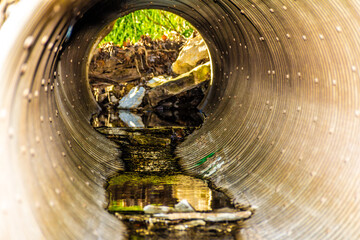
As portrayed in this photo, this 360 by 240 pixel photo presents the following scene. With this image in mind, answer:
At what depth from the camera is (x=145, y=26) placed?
43.1 feet

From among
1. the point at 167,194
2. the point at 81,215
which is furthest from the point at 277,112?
the point at 81,215

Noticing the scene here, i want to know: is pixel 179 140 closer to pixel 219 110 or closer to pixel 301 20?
pixel 219 110

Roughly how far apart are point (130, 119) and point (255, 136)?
5.44 m

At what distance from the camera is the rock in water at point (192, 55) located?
40.6ft

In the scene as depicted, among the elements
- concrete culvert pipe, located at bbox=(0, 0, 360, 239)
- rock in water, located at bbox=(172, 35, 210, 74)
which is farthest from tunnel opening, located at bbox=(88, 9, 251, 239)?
concrete culvert pipe, located at bbox=(0, 0, 360, 239)

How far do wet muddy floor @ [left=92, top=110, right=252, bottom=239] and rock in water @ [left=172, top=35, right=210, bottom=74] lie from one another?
5545mm

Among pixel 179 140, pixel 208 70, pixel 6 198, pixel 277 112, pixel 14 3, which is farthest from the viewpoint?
pixel 208 70

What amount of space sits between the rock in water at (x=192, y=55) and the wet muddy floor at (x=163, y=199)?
5.54 meters

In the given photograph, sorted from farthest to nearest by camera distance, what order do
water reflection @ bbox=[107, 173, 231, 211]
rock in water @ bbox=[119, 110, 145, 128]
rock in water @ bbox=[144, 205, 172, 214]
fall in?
rock in water @ bbox=[119, 110, 145, 128]
water reflection @ bbox=[107, 173, 231, 211]
rock in water @ bbox=[144, 205, 172, 214]

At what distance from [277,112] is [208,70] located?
7069mm

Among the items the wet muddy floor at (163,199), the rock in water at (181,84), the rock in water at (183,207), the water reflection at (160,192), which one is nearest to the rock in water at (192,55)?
the rock in water at (181,84)

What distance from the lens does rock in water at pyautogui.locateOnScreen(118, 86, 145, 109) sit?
39.0ft

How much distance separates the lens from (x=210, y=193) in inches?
178

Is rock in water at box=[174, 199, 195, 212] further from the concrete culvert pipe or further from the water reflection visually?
the concrete culvert pipe
